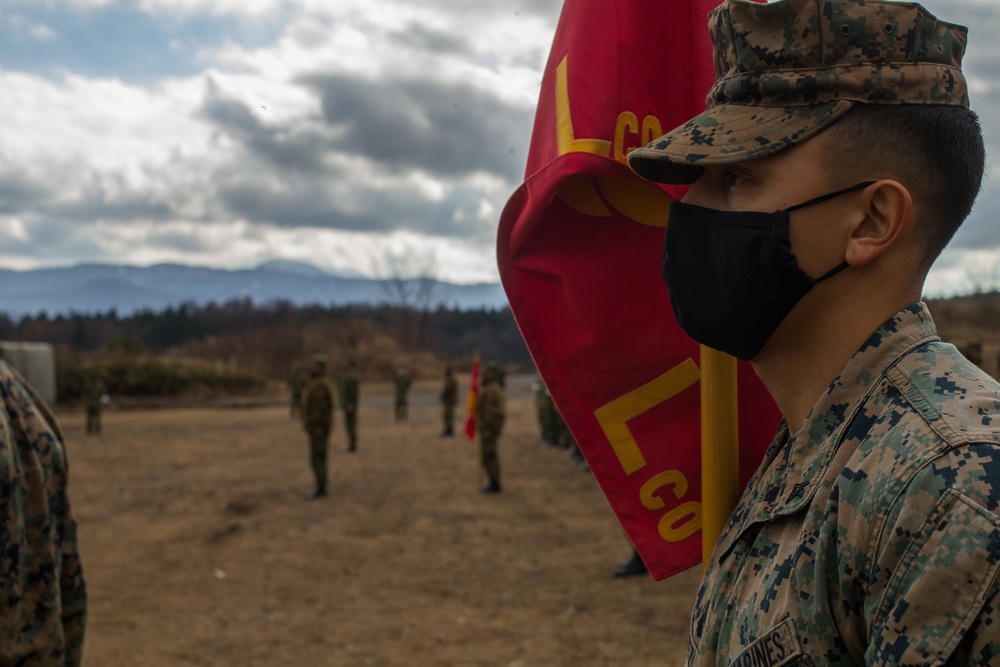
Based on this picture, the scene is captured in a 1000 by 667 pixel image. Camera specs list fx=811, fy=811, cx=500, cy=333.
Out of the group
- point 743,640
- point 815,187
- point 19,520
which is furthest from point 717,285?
point 19,520

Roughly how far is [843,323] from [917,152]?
0.95 feet

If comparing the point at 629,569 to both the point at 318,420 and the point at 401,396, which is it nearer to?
the point at 318,420

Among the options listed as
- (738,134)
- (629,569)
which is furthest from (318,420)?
(738,134)

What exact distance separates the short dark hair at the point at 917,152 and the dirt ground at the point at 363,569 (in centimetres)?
555

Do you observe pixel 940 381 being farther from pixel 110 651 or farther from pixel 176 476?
pixel 176 476

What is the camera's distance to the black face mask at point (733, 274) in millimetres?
1351

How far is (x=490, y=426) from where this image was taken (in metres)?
12.8

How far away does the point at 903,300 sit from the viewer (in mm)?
1321

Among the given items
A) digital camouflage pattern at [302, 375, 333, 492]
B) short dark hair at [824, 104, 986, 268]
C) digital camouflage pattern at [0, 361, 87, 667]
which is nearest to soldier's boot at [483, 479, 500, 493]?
digital camouflage pattern at [302, 375, 333, 492]

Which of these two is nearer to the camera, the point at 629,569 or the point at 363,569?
the point at 629,569

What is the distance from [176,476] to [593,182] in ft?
48.5

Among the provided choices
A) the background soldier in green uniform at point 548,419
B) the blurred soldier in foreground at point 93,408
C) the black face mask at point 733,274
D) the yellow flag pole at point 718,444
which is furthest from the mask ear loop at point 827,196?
the blurred soldier in foreground at point 93,408

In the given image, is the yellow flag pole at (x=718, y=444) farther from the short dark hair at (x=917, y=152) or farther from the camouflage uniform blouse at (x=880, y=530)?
the short dark hair at (x=917, y=152)

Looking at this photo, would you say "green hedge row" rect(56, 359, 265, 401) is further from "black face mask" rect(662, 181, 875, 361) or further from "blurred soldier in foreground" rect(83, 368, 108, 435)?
"black face mask" rect(662, 181, 875, 361)
